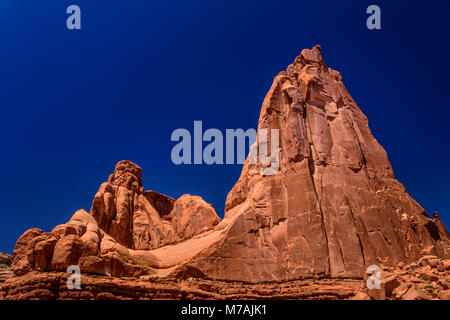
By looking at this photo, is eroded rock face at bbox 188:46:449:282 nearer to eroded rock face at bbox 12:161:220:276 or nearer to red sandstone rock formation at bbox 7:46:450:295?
red sandstone rock formation at bbox 7:46:450:295

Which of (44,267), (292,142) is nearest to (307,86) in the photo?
(292,142)

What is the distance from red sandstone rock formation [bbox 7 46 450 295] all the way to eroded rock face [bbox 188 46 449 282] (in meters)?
0.09

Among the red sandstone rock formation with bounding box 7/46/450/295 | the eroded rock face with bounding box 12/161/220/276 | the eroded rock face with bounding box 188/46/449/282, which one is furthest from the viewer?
the eroded rock face with bounding box 188/46/449/282

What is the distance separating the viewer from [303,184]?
3005 centimetres

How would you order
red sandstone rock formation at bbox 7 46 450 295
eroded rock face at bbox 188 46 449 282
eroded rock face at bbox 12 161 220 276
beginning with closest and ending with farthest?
eroded rock face at bbox 12 161 220 276, red sandstone rock formation at bbox 7 46 450 295, eroded rock face at bbox 188 46 449 282

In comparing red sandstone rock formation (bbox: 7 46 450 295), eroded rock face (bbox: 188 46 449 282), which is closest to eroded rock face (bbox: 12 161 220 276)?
red sandstone rock formation (bbox: 7 46 450 295)

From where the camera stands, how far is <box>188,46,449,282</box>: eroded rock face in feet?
88.8

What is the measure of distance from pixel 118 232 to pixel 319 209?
36.5m

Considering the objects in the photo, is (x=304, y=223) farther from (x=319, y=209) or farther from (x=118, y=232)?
(x=118, y=232)

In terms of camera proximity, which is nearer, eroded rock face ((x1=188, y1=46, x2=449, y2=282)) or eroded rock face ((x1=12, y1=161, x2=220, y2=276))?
eroded rock face ((x1=12, y1=161, x2=220, y2=276))

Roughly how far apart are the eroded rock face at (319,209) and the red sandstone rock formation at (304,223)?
0.28 ft

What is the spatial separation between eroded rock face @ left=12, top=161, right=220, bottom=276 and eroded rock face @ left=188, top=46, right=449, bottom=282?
21.4ft
